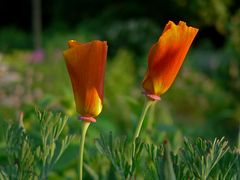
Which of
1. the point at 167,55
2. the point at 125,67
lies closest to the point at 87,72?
the point at 167,55

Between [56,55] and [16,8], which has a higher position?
[16,8]

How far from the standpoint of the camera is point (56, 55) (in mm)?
9953

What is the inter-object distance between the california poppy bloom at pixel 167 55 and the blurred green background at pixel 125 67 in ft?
0.87

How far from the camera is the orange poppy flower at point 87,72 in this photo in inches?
40.6

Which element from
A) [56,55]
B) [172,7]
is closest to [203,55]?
[172,7]

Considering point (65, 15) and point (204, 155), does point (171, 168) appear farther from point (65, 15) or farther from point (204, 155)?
point (65, 15)

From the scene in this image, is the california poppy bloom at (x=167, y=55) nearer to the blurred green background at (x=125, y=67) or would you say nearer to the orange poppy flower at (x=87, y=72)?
the orange poppy flower at (x=87, y=72)

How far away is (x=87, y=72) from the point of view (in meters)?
1.05

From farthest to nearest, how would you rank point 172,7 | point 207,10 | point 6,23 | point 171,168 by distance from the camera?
point 6,23
point 172,7
point 207,10
point 171,168

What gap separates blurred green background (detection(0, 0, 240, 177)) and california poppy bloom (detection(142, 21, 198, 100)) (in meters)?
0.26

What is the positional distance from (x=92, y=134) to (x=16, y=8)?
67.5ft

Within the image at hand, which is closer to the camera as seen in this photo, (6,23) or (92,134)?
(92,134)

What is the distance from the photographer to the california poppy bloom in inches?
41.7

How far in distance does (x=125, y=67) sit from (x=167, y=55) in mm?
9052
